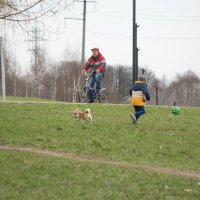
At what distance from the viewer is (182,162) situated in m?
10.5

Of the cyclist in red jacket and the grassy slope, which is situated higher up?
the cyclist in red jacket

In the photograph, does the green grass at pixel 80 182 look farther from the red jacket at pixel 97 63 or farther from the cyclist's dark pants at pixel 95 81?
the cyclist's dark pants at pixel 95 81

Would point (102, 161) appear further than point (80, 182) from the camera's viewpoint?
Yes

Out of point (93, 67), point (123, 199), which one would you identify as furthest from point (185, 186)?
point (93, 67)

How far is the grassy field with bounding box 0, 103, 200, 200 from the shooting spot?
25.6ft

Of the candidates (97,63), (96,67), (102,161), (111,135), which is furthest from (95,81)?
(102,161)

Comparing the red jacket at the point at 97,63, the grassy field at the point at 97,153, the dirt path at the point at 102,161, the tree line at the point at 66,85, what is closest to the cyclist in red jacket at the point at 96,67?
the red jacket at the point at 97,63

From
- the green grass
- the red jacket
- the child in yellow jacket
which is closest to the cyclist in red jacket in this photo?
the red jacket

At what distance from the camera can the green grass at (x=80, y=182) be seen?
751cm

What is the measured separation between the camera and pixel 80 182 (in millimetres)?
8117

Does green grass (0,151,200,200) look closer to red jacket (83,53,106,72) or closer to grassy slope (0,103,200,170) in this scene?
grassy slope (0,103,200,170)

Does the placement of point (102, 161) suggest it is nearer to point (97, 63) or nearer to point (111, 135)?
point (111, 135)

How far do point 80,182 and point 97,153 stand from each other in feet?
8.22

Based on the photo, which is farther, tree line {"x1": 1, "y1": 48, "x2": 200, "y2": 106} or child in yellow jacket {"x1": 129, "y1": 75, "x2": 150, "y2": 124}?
tree line {"x1": 1, "y1": 48, "x2": 200, "y2": 106}
